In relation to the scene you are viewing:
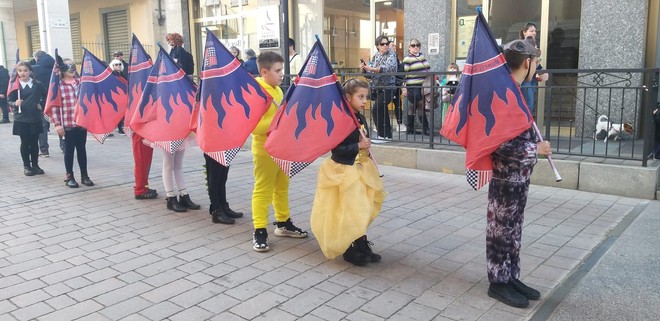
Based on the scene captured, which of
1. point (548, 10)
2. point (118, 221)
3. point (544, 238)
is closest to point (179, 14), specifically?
point (548, 10)

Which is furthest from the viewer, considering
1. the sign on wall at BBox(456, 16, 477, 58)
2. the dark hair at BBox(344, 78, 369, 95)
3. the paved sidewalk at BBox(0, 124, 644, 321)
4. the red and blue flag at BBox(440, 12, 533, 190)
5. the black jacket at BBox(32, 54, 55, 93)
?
the black jacket at BBox(32, 54, 55, 93)

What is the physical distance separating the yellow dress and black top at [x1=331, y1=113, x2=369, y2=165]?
0.14 ft

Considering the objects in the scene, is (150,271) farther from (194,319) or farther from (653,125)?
(653,125)

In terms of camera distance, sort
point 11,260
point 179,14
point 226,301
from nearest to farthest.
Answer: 1. point 226,301
2. point 11,260
3. point 179,14

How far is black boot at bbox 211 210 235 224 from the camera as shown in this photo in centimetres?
573

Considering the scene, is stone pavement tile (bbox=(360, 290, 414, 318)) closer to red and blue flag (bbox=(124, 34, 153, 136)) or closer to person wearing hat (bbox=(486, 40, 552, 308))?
person wearing hat (bbox=(486, 40, 552, 308))

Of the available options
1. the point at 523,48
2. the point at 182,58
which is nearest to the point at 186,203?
the point at 523,48

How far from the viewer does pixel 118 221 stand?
5.86 m

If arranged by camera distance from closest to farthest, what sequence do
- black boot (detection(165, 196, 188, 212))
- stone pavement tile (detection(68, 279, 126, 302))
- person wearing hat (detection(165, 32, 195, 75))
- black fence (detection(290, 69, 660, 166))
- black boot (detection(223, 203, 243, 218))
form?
1. stone pavement tile (detection(68, 279, 126, 302))
2. black boot (detection(223, 203, 243, 218))
3. black boot (detection(165, 196, 188, 212))
4. black fence (detection(290, 69, 660, 166))
5. person wearing hat (detection(165, 32, 195, 75))

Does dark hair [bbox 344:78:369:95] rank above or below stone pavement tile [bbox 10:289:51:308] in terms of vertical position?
above

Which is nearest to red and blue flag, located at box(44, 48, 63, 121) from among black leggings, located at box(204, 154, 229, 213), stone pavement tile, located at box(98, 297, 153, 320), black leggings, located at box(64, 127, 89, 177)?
black leggings, located at box(64, 127, 89, 177)

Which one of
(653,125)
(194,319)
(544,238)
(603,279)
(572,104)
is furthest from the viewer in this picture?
(572,104)

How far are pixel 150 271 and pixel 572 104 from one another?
7528 mm

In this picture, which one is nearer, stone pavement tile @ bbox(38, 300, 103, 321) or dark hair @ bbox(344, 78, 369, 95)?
stone pavement tile @ bbox(38, 300, 103, 321)
